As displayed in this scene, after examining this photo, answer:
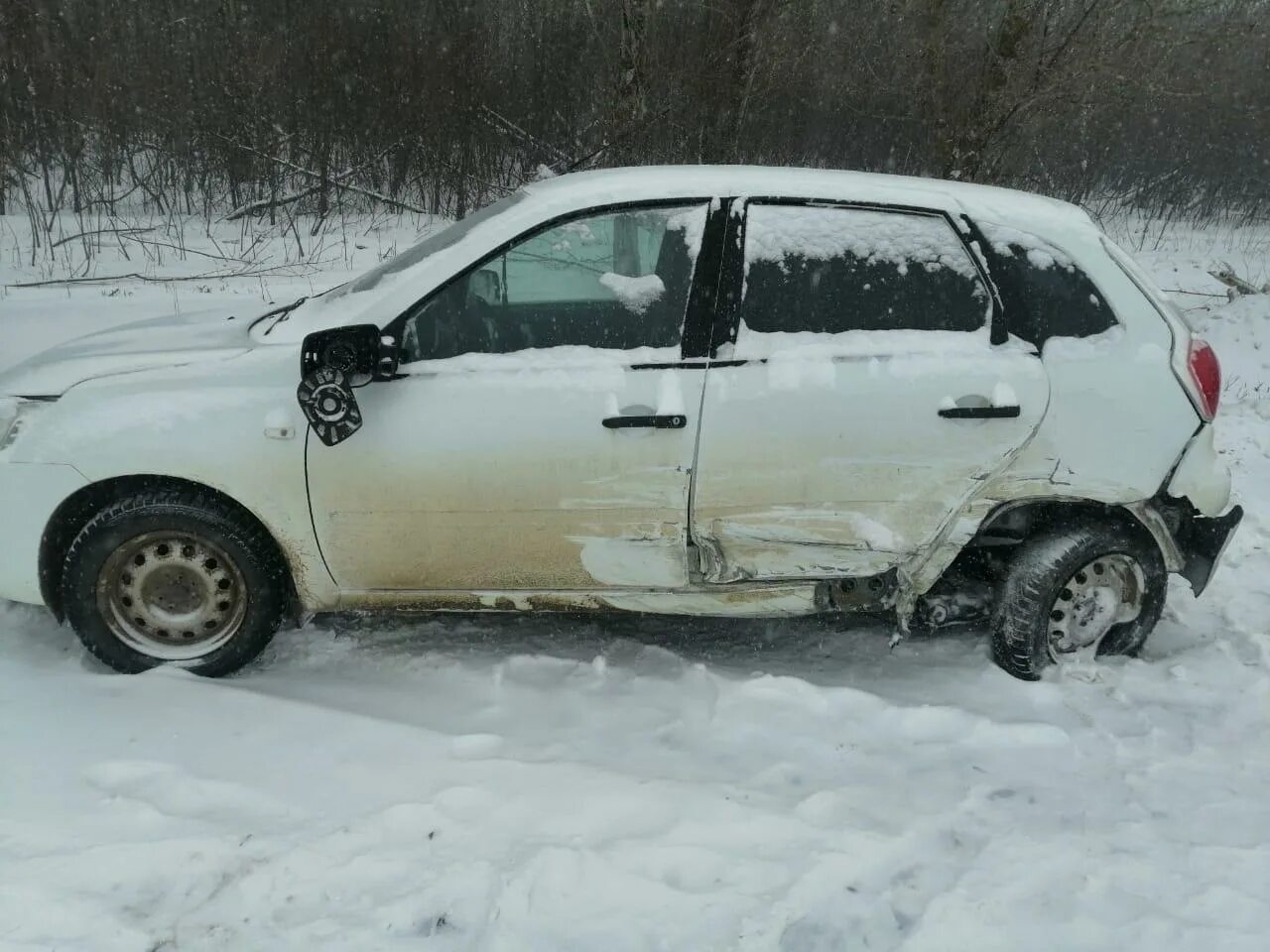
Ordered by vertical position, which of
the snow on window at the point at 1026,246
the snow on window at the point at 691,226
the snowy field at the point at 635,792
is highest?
the snow on window at the point at 691,226

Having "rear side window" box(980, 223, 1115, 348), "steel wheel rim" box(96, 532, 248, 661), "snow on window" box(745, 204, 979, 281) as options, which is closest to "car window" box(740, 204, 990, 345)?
"snow on window" box(745, 204, 979, 281)

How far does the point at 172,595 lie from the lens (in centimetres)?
320

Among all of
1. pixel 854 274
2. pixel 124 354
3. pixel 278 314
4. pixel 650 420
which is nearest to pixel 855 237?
pixel 854 274

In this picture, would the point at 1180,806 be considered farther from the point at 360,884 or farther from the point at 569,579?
the point at 360,884

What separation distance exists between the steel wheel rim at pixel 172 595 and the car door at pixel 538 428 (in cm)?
40

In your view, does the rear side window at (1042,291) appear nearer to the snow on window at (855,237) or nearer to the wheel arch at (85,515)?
the snow on window at (855,237)

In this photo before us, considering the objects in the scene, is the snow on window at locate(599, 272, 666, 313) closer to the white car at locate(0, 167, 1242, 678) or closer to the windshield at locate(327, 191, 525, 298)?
the white car at locate(0, 167, 1242, 678)

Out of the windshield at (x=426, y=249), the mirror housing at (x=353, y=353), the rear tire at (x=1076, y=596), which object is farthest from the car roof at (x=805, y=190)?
the rear tire at (x=1076, y=596)

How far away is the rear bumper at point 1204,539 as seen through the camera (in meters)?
3.40

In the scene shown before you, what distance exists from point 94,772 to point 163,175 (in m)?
12.0

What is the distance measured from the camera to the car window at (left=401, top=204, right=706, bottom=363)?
3.07 m

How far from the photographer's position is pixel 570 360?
3064mm

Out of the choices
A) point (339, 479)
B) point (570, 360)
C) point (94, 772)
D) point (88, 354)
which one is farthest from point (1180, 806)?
point (88, 354)

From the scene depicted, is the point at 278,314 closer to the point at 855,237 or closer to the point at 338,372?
the point at 338,372
